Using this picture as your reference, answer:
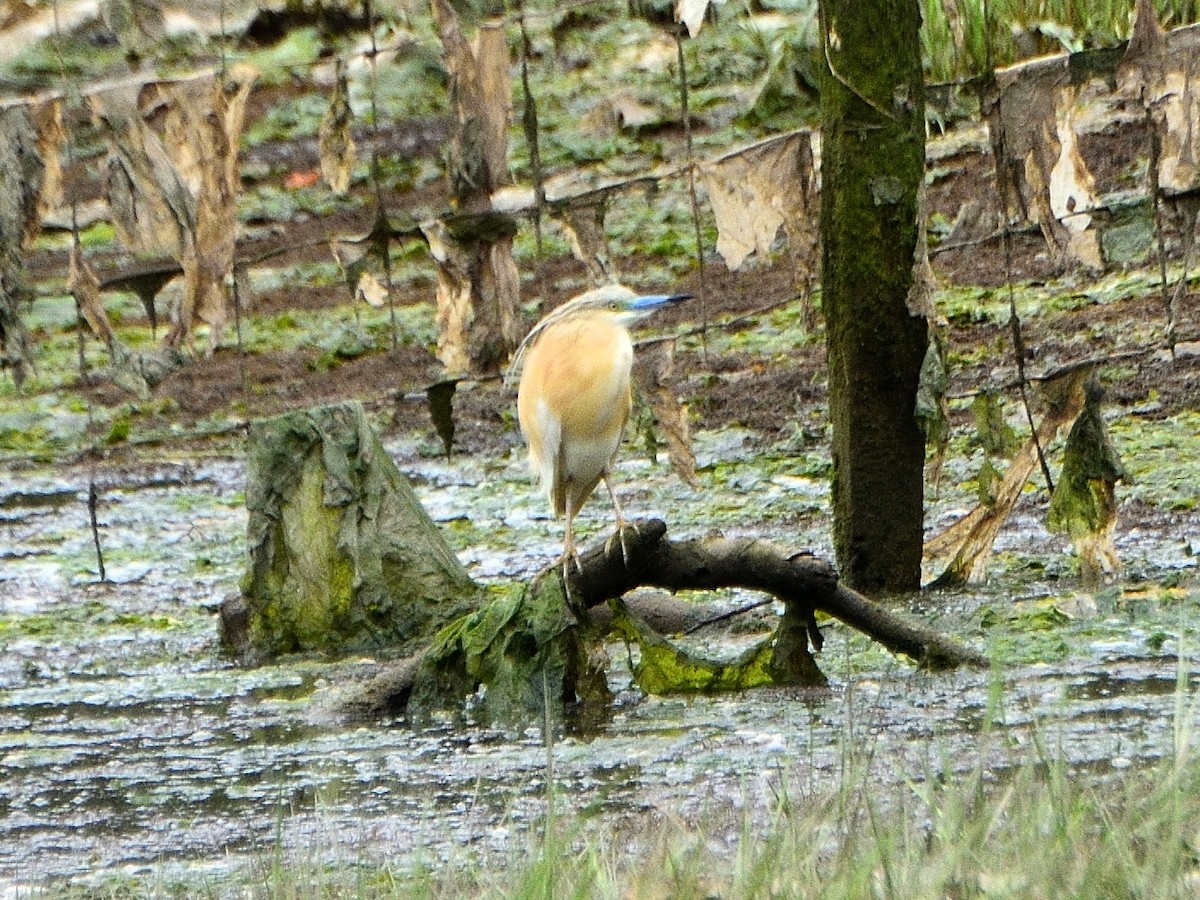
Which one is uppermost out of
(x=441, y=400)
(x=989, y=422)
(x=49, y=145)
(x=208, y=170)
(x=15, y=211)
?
(x=49, y=145)

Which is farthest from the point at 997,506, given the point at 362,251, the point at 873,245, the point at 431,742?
the point at 362,251

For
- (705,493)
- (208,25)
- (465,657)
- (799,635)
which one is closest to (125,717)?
(465,657)

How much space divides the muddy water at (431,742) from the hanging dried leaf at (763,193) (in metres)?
1.32

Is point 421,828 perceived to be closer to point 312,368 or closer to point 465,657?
point 465,657

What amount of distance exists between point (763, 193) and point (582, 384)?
1.42 m

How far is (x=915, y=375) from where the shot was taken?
6.58 metres

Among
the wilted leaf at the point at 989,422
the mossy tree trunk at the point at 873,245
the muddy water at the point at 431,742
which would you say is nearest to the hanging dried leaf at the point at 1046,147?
the mossy tree trunk at the point at 873,245

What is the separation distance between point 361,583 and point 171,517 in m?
3.01

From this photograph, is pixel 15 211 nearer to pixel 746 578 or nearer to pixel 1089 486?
pixel 746 578

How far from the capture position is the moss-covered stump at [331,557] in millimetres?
7184

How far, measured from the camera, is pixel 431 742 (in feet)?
18.9

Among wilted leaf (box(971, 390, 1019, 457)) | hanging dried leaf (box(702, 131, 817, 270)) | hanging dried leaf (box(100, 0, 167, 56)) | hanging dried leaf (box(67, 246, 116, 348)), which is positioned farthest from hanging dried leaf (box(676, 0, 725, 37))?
hanging dried leaf (box(100, 0, 167, 56))

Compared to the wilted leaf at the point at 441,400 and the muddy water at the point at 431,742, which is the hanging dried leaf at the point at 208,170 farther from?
the muddy water at the point at 431,742

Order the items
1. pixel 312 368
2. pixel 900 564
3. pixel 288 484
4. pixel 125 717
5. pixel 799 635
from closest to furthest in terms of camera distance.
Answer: pixel 799 635
pixel 125 717
pixel 900 564
pixel 288 484
pixel 312 368
